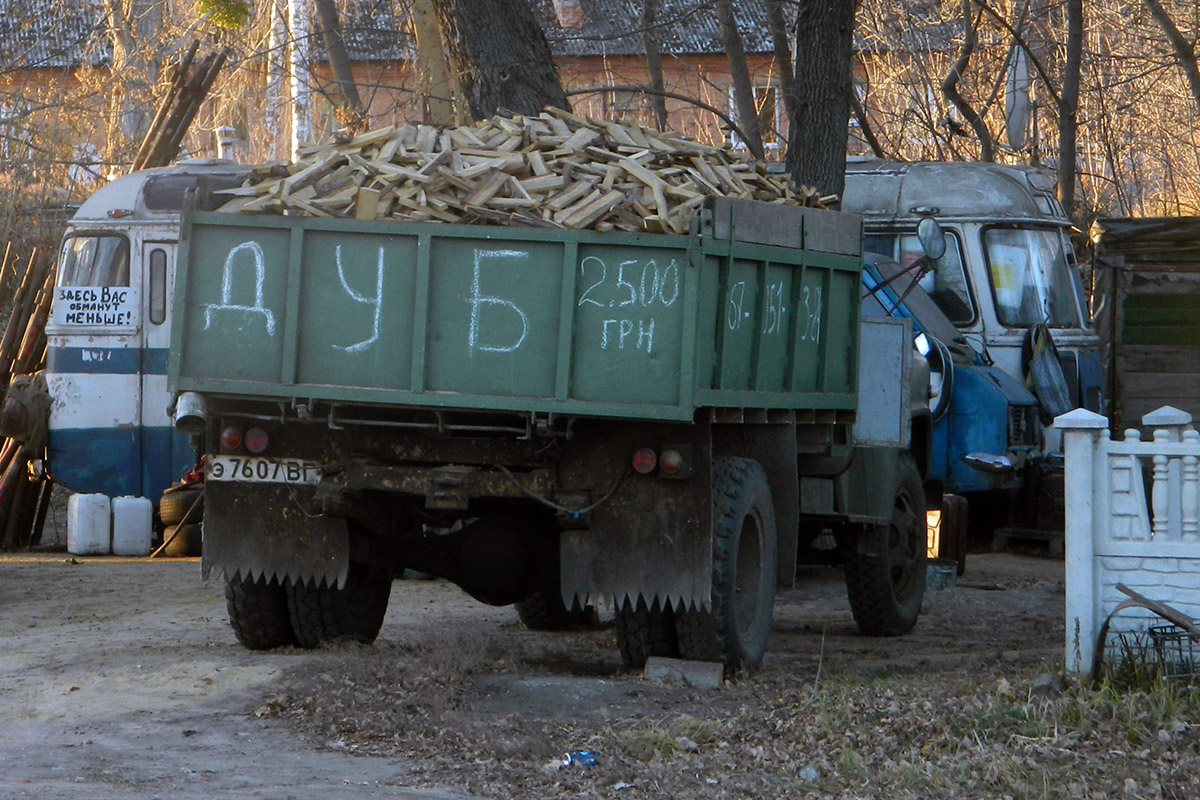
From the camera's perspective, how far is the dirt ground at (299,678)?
5.36 metres

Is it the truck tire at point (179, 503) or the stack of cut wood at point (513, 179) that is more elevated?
the stack of cut wood at point (513, 179)

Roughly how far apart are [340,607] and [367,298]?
6.03 ft

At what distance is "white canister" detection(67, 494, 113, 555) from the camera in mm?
12859

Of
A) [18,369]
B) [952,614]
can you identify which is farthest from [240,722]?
[18,369]

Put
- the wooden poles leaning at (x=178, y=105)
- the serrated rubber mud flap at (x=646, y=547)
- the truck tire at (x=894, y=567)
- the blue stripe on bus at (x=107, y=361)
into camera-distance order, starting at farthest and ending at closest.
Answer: the wooden poles leaning at (x=178, y=105), the blue stripe on bus at (x=107, y=361), the truck tire at (x=894, y=567), the serrated rubber mud flap at (x=646, y=547)

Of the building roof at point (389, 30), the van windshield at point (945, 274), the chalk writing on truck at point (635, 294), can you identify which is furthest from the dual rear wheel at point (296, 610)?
the building roof at point (389, 30)

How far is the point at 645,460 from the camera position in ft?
21.2

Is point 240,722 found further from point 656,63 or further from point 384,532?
point 656,63

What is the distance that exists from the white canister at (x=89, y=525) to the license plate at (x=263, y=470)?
6481 millimetres

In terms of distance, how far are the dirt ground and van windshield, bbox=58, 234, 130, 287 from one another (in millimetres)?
3255

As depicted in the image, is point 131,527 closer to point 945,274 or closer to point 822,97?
point 822,97

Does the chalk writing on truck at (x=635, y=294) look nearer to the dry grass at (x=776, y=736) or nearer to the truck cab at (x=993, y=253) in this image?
the dry grass at (x=776, y=736)

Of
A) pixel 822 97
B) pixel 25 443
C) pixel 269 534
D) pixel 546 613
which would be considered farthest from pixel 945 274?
pixel 269 534

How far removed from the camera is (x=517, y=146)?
23.6ft
